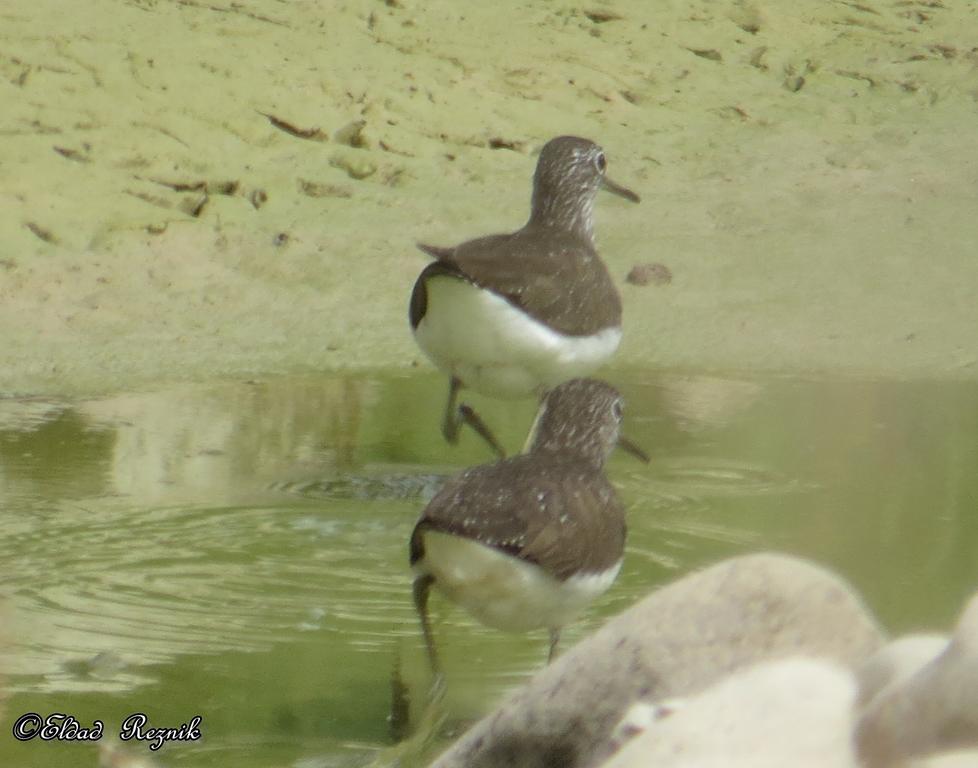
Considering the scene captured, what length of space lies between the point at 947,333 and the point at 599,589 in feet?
14.0

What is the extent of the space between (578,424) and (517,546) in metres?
1.02

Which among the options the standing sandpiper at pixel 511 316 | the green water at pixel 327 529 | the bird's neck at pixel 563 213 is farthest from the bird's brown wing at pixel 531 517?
the bird's neck at pixel 563 213

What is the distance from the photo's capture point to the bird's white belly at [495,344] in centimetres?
667

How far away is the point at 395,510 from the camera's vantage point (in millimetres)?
6410

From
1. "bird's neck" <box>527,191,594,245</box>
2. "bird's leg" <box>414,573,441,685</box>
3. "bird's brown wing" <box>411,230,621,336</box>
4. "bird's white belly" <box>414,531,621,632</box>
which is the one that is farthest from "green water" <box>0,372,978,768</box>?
"bird's neck" <box>527,191,594,245</box>

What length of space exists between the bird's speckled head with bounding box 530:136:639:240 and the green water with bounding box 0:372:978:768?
2.44ft

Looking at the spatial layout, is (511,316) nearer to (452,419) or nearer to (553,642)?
(452,419)

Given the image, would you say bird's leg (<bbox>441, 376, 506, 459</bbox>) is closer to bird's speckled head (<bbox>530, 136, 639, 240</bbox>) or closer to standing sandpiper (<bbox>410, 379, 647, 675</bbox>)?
bird's speckled head (<bbox>530, 136, 639, 240</bbox>)

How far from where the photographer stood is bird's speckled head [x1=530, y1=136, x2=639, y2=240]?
7.82 meters

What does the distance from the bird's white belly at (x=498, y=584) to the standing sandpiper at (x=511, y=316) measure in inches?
72.5

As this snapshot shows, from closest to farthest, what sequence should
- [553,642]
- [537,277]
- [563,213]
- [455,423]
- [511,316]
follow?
[553,642] < [511,316] < [537,277] < [455,423] < [563,213]

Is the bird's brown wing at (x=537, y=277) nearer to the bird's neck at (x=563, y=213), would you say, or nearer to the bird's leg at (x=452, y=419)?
the bird's leg at (x=452, y=419)

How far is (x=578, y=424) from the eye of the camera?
5625 mm

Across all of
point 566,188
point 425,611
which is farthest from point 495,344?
point 425,611
